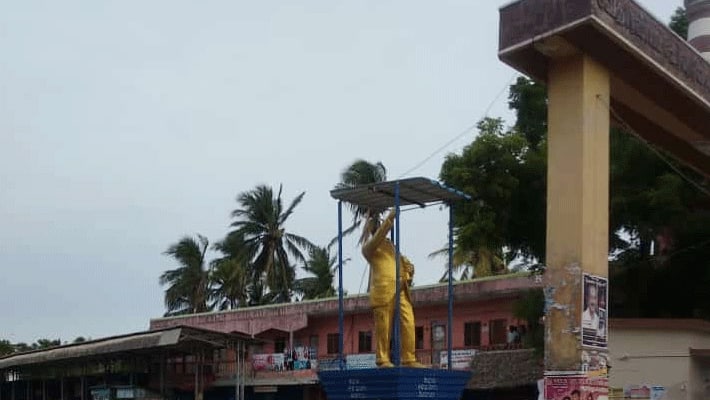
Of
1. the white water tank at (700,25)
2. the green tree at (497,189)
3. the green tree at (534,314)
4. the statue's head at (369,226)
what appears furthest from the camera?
the green tree at (534,314)

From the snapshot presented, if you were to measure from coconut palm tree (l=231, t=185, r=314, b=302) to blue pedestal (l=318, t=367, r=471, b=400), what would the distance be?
30.6m

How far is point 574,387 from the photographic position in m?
11.8

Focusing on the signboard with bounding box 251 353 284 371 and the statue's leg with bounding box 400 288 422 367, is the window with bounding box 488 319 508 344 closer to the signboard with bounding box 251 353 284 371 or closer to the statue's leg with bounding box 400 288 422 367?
the signboard with bounding box 251 353 284 371

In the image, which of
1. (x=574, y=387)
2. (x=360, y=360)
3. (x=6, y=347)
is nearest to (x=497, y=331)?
(x=360, y=360)

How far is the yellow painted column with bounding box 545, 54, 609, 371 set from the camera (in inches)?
476

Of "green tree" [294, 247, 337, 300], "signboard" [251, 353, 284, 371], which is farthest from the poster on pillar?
"green tree" [294, 247, 337, 300]

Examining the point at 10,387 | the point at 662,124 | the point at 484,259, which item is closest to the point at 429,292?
the point at 484,259

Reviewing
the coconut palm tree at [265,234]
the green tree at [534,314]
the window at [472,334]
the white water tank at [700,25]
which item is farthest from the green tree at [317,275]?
the white water tank at [700,25]

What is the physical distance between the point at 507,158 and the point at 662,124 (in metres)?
6.16

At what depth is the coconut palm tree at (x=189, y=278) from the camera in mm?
46719

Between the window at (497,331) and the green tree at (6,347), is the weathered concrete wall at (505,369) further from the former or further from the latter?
the green tree at (6,347)

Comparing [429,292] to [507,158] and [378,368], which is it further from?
[378,368]

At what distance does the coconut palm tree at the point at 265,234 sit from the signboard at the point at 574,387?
105ft

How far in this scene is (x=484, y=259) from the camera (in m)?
31.2
